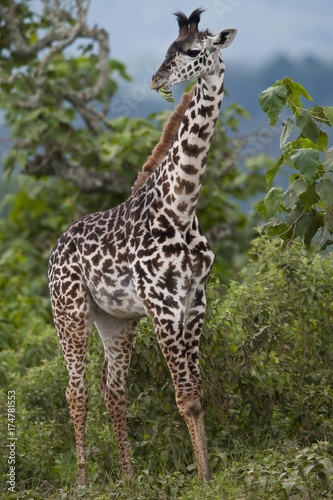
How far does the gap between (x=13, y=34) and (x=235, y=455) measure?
9214 millimetres

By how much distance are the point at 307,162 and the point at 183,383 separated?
1641 mm

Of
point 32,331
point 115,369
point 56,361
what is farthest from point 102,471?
point 32,331

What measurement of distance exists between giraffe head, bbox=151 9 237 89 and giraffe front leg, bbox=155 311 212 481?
151 centimetres

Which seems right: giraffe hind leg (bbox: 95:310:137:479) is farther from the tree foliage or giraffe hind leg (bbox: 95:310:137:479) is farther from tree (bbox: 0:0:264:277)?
tree (bbox: 0:0:264:277)

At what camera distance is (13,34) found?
47.7 feet

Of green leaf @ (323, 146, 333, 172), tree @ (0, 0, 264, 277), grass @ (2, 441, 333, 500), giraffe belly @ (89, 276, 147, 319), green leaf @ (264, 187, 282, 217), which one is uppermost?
tree @ (0, 0, 264, 277)

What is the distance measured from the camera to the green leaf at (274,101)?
6414mm

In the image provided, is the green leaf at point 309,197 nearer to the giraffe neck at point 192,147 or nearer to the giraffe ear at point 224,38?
the giraffe neck at point 192,147

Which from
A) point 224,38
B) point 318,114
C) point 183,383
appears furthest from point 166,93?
point 183,383

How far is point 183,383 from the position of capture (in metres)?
6.44

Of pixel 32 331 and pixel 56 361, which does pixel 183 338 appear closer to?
pixel 56 361

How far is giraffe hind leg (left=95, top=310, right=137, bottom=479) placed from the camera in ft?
23.8

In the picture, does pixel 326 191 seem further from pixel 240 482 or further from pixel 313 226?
pixel 240 482

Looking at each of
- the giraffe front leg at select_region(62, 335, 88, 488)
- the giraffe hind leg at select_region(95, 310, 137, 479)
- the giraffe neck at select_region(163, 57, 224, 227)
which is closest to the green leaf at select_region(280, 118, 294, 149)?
the giraffe neck at select_region(163, 57, 224, 227)
